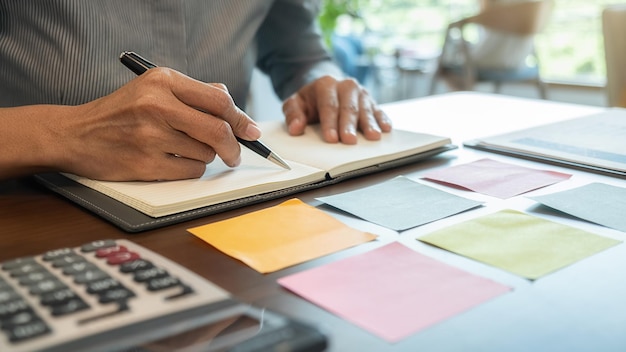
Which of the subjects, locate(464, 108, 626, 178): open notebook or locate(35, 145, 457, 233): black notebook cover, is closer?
locate(35, 145, 457, 233): black notebook cover

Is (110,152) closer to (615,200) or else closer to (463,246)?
(463,246)

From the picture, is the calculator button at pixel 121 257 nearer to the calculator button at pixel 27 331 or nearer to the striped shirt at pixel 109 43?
the calculator button at pixel 27 331

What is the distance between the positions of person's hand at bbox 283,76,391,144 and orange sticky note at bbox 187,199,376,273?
0.29m

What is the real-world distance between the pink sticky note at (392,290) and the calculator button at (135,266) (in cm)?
10

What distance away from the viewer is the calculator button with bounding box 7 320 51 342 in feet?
1.12

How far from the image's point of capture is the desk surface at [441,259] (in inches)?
15.3

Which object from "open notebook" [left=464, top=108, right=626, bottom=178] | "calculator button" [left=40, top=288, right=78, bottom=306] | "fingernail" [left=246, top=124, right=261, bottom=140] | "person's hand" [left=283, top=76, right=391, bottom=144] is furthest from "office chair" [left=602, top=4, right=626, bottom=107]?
"calculator button" [left=40, top=288, right=78, bottom=306]

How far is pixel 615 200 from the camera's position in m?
0.67

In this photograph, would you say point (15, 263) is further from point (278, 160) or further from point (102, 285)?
point (278, 160)

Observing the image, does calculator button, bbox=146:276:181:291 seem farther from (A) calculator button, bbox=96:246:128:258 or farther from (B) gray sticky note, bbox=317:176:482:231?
(B) gray sticky note, bbox=317:176:482:231

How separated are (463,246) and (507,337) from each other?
0.50 feet

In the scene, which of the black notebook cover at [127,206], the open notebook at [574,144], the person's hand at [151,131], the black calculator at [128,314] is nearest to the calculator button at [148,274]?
the black calculator at [128,314]

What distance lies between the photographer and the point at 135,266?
0.44m

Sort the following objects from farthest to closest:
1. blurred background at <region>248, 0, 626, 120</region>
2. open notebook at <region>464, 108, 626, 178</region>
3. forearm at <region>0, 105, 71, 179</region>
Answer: blurred background at <region>248, 0, 626, 120</region>, open notebook at <region>464, 108, 626, 178</region>, forearm at <region>0, 105, 71, 179</region>
